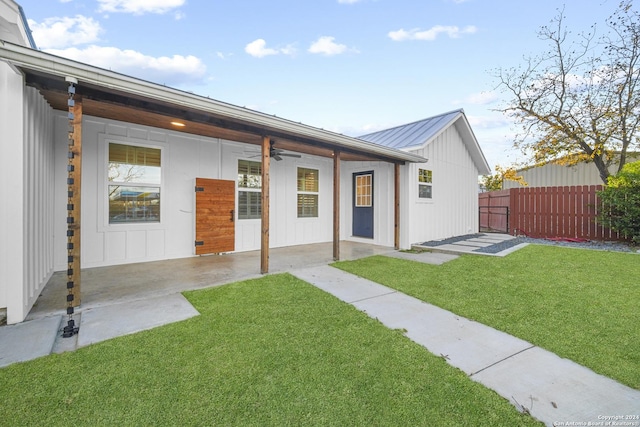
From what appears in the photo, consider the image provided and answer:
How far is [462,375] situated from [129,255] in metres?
5.91

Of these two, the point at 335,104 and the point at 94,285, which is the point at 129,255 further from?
the point at 335,104

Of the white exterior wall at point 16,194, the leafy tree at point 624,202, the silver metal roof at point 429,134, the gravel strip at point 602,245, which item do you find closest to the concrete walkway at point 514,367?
the white exterior wall at point 16,194

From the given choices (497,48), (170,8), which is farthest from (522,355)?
(170,8)

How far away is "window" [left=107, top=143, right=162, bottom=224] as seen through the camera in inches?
209

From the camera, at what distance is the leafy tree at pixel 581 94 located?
31.7 feet

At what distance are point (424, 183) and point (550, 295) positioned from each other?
4920 millimetres

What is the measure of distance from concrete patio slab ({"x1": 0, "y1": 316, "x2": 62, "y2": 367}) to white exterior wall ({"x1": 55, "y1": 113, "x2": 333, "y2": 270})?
2567mm

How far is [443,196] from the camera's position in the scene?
901 cm

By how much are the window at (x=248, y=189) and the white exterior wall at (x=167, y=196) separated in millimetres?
161

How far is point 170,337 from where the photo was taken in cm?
255

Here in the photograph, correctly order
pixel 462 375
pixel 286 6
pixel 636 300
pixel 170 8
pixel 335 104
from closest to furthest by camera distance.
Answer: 1. pixel 462 375
2. pixel 636 300
3. pixel 170 8
4. pixel 286 6
5. pixel 335 104

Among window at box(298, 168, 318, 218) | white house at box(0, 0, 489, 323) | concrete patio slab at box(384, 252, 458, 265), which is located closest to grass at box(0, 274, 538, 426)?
white house at box(0, 0, 489, 323)

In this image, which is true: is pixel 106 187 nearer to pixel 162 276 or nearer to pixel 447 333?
pixel 162 276

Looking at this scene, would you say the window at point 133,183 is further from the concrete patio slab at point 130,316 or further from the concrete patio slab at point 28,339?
the concrete patio slab at point 28,339
